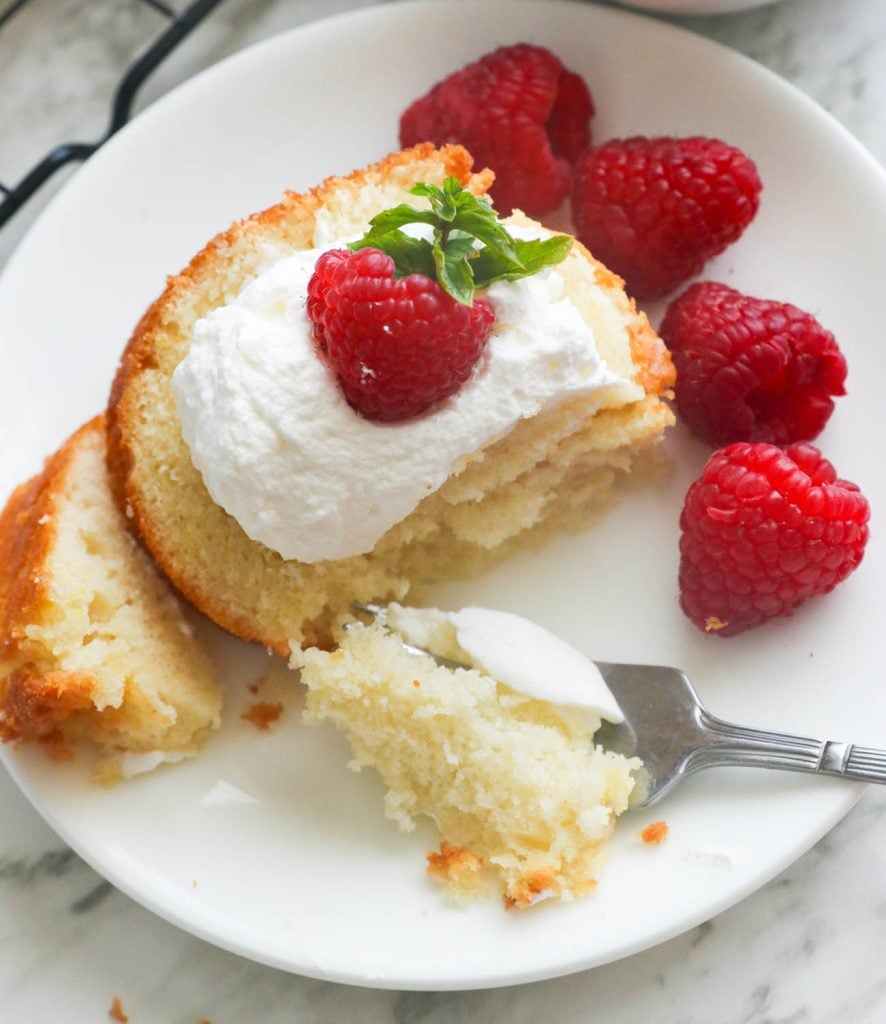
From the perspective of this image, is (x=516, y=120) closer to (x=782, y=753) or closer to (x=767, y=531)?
(x=767, y=531)


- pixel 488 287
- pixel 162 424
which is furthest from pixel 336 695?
pixel 488 287

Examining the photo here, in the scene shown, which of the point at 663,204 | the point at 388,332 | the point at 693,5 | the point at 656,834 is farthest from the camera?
the point at 693,5

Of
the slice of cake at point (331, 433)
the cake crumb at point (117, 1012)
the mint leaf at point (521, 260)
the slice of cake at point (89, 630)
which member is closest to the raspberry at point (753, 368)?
the slice of cake at point (331, 433)

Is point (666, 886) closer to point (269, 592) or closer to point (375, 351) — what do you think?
point (269, 592)

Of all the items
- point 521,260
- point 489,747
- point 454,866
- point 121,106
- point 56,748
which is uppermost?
point 121,106

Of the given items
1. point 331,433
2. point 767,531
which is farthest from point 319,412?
point 767,531

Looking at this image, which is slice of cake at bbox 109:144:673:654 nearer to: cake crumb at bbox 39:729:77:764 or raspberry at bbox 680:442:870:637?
raspberry at bbox 680:442:870:637

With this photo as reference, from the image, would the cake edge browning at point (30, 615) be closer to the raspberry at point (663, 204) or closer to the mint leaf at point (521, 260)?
the mint leaf at point (521, 260)
